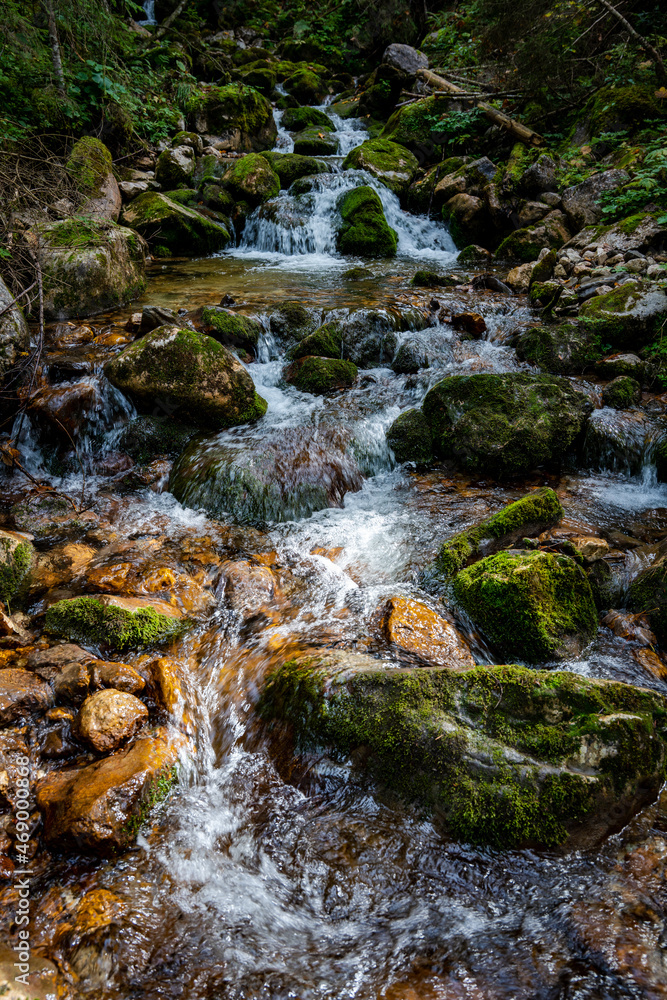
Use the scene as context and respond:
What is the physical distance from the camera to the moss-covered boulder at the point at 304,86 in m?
18.5

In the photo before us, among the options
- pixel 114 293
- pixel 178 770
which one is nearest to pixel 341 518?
pixel 178 770

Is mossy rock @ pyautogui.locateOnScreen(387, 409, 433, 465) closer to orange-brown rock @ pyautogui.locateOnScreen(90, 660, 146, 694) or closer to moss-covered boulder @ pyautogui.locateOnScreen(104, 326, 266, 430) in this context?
moss-covered boulder @ pyautogui.locateOnScreen(104, 326, 266, 430)

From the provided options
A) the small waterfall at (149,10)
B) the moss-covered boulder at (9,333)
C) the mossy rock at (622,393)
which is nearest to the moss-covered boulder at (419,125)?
the mossy rock at (622,393)

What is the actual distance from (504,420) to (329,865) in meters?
4.16

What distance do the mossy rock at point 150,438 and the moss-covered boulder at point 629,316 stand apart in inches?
212

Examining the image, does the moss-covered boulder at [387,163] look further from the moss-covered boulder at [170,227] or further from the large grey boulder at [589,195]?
the large grey boulder at [589,195]

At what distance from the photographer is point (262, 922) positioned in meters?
2.08

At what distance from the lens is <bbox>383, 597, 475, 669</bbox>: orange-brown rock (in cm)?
300

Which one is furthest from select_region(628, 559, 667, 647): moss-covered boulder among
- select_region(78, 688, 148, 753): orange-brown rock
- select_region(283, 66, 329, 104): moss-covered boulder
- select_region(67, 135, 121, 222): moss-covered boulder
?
select_region(283, 66, 329, 104): moss-covered boulder

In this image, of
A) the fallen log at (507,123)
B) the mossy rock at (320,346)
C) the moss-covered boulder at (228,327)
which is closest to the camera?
the moss-covered boulder at (228,327)

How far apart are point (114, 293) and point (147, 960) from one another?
771 centimetres

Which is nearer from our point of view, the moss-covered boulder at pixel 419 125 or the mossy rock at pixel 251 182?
the mossy rock at pixel 251 182

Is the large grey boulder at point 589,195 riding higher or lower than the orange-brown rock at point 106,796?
higher

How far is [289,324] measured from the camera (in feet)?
23.2
